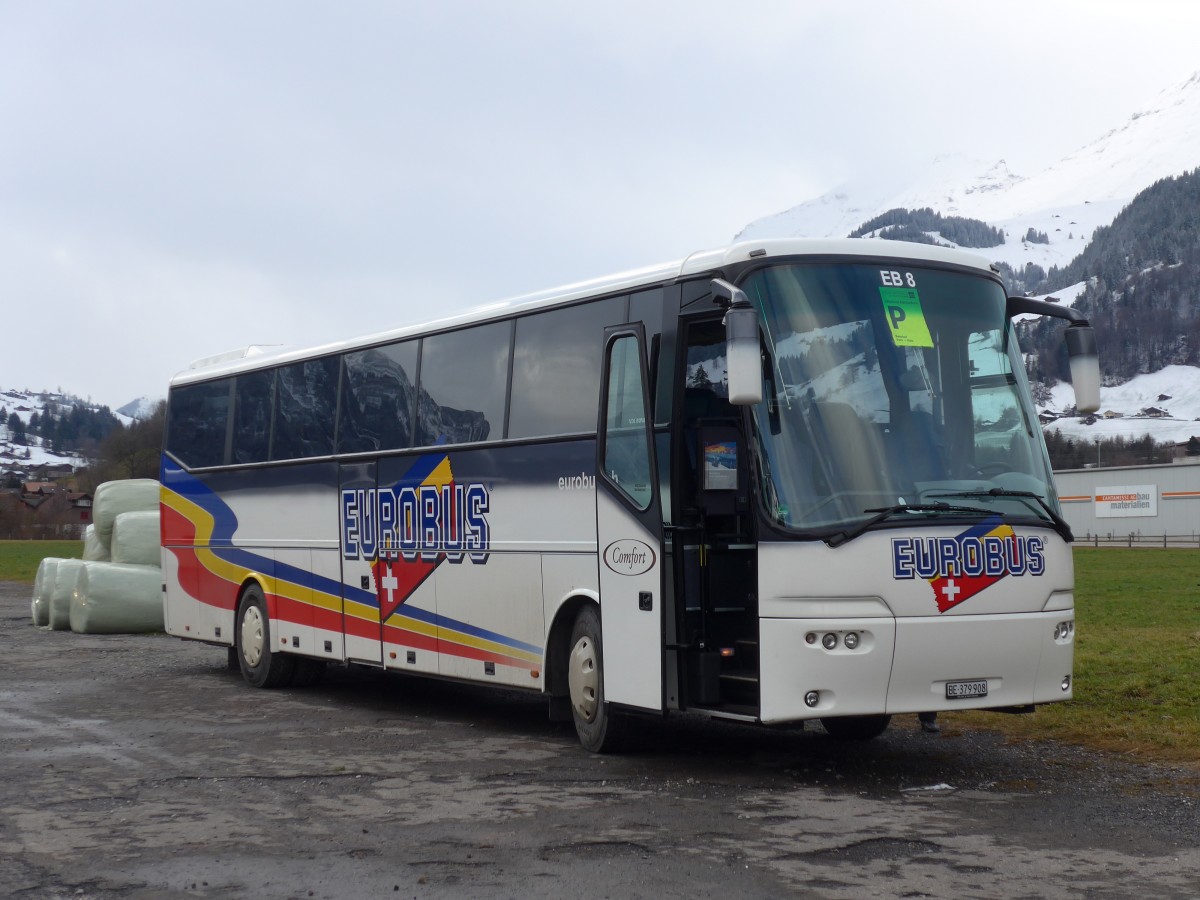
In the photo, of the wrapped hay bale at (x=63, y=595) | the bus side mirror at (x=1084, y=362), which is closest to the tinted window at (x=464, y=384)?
the bus side mirror at (x=1084, y=362)

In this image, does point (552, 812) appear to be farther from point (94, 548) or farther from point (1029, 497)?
point (94, 548)

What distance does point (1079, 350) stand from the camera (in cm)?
Result: 1006

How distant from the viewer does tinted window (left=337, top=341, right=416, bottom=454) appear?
43.1 feet

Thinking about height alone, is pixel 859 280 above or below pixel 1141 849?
above

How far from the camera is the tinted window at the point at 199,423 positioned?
655 inches

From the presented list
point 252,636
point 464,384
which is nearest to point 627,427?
point 464,384

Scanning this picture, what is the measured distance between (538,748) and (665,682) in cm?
184

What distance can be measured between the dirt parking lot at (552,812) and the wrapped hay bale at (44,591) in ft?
42.9

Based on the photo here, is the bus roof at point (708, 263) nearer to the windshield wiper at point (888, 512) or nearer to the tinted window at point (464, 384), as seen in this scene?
the tinted window at point (464, 384)

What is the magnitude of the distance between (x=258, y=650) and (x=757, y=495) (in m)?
8.33

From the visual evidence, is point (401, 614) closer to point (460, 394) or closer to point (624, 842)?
point (460, 394)

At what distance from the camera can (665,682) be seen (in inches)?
369

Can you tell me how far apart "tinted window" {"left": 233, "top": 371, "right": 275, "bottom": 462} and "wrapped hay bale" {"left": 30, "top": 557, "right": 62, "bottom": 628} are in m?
10.8

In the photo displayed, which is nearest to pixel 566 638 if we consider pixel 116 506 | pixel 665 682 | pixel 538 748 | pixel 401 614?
pixel 538 748
